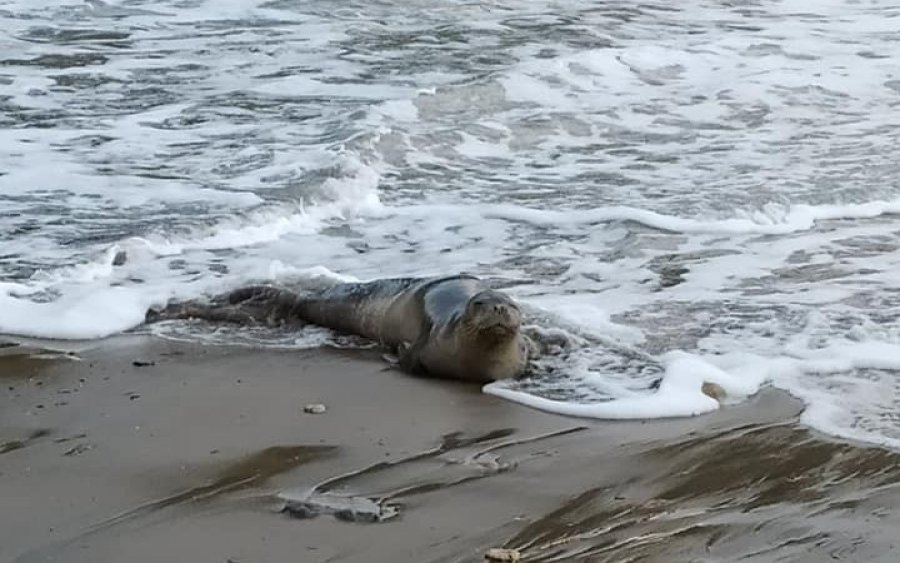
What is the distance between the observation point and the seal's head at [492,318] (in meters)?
4.80

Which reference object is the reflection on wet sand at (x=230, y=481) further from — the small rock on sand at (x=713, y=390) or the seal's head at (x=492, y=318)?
the small rock on sand at (x=713, y=390)

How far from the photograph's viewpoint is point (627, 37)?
13820 millimetres

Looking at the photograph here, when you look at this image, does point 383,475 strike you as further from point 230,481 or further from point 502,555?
point 502,555

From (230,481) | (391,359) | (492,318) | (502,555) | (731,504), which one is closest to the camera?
(502,555)

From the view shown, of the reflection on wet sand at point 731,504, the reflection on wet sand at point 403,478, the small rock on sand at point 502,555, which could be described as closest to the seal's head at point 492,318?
the reflection on wet sand at point 403,478

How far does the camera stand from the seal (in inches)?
190

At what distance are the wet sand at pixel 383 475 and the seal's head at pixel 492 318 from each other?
21 cm

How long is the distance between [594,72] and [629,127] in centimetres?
199

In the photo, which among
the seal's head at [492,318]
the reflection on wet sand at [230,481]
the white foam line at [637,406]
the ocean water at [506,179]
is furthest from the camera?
the ocean water at [506,179]

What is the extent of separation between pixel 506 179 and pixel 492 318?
3.73 metres

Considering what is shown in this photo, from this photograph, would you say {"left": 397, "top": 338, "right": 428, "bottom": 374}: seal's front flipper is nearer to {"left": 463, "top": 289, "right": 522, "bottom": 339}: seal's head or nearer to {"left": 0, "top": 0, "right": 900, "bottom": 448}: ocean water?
{"left": 463, "top": 289, "right": 522, "bottom": 339}: seal's head

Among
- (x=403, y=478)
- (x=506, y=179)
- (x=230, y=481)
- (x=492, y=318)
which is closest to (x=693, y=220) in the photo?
(x=506, y=179)

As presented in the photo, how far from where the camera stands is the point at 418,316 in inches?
206

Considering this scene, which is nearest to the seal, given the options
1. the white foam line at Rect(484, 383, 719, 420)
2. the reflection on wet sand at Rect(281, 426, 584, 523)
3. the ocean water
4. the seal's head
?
the seal's head
